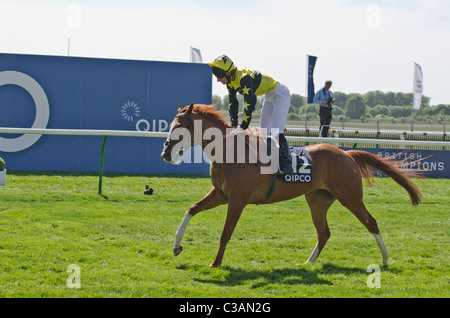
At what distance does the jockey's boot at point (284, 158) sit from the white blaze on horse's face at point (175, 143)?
1044mm

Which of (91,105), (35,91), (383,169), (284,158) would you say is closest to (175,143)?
(284,158)

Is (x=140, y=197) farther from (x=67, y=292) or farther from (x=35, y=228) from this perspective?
(x=67, y=292)

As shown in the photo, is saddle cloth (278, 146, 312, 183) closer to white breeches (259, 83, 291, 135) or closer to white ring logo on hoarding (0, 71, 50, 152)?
white breeches (259, 83, 291, 135)

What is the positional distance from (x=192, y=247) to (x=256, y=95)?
6.47 ft

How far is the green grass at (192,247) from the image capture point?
4902 mm

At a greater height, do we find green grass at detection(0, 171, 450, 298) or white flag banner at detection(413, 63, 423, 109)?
white flag banner at detection(413, 63, 423, 109)

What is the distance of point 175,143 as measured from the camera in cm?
579

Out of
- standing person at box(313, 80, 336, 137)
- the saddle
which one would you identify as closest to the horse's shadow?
the saddle

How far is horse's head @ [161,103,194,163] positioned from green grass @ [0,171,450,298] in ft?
3.70

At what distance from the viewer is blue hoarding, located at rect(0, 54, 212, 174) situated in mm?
12375

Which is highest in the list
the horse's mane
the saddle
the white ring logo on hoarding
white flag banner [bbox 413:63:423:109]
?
white flag banner [bbox 413:63:423:109]

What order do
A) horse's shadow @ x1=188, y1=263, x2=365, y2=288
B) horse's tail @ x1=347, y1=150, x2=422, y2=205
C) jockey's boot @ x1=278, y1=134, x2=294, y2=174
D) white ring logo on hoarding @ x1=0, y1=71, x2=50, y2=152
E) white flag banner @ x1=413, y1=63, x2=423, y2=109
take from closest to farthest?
horse's shadow @ x1=188, y1=263, x2=365, y2=288 < jockey's boot @ x1=278, y1=134, x2=294, y2=174 < horse's tail @ x1=347, y1=150, x2=422, y2=205 < white ring logo on hoarding @ x1=0, y1=71, x2=50, y2=152 < white flag banner @ x1=413, y1=63, x2=423, y2=109
